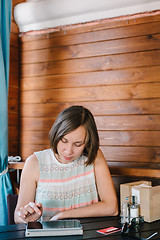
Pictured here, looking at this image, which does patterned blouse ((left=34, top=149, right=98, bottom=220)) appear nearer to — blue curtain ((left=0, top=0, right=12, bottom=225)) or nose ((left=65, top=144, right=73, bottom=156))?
nose ((left=65, top=144, right=73, bottom=156))

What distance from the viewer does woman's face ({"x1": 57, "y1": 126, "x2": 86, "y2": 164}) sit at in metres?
1.74

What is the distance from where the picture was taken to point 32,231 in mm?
1354

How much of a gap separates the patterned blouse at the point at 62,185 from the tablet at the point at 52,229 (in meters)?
0.39

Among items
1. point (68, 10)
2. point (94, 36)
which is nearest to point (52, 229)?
point (94, 36)

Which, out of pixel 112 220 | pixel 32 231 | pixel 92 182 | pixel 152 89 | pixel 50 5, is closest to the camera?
pixel 32 231

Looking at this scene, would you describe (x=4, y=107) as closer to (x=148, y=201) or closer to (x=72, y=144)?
(x=72, y=144)

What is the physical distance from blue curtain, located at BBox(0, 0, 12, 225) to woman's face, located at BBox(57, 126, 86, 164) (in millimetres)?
804

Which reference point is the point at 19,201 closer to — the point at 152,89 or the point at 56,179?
the point at 56,179

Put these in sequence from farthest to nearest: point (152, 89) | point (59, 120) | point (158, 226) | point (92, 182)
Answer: point (152, 89) < point (92, 182) < point (59, 120) < point (158, 226)

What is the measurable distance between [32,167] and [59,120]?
1.10ft

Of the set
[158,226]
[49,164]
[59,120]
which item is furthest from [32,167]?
[158,226]

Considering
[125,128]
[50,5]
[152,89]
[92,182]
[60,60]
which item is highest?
[50,5]

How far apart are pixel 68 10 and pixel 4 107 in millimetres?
1009

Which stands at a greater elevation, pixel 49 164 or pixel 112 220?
pixel 49 164
